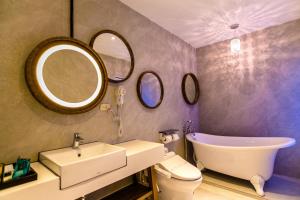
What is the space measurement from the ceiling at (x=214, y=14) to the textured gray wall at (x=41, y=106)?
0.62ft

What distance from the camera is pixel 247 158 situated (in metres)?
2.05

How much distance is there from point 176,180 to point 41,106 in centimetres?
150

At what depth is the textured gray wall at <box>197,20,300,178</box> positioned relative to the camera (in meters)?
2.46

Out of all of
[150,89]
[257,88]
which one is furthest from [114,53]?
[257,88]

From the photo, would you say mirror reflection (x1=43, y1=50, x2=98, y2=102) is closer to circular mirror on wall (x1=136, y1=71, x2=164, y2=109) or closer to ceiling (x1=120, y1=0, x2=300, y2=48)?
circular mirror on wall (x1=136, y1=71, x2=164, y2=109)

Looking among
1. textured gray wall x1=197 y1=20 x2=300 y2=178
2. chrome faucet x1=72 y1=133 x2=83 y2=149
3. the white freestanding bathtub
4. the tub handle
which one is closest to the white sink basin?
chrome faucet x1=72 y1=133 x2=83 y2=149

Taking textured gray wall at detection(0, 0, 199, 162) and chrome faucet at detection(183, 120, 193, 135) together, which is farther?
chrome faucet at detection(183, 120, 193, 135)

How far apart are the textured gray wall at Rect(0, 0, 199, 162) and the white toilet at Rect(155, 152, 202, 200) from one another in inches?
19.4

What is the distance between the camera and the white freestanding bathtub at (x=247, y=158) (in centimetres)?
199

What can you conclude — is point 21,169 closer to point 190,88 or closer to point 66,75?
point 66,75

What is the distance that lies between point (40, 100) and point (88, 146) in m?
0.56

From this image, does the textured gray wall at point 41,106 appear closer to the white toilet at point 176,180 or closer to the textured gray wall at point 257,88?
the white toilet at point 176,180

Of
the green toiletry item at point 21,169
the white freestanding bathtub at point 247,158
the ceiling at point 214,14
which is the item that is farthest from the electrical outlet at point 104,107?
the white freestanding bathtub at point 247,158

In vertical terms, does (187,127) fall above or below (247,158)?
above
